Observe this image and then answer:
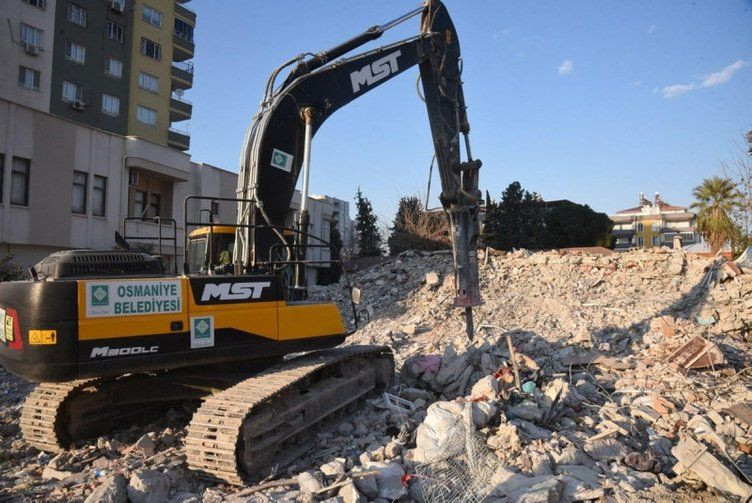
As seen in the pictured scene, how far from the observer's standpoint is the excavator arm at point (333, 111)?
5.88m

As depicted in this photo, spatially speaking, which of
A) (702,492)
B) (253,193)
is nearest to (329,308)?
(253,193)

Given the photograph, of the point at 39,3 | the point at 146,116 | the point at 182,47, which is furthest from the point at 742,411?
the point at 182,47

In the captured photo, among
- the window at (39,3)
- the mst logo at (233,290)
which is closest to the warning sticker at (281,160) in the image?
the mst logo at (233,290)

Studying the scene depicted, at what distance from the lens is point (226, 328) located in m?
5.00

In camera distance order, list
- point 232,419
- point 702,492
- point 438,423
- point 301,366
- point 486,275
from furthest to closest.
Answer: point 486,275
point 301,366
point 438,423
point 702,492
point 232,419

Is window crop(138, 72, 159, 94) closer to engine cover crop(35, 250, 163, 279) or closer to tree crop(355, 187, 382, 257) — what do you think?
tree crop(355, 187, 382, 257)

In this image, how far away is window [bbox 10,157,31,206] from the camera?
57.9 ft

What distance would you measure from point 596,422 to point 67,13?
31.0 m

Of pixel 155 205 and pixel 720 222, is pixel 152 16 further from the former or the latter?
pixel 720 222

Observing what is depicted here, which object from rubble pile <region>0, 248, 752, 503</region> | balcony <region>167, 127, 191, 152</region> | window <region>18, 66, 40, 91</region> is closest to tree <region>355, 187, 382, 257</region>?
balcony <region>167, 127, 191, 152</region>

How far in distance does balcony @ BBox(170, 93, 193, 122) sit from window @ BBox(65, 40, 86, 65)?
610cm

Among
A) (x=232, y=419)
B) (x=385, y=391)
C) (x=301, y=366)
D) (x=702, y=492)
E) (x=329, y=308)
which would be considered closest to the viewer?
(x=232, y=419)

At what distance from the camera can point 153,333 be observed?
182 inches

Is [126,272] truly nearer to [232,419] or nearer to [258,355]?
[258,355]
